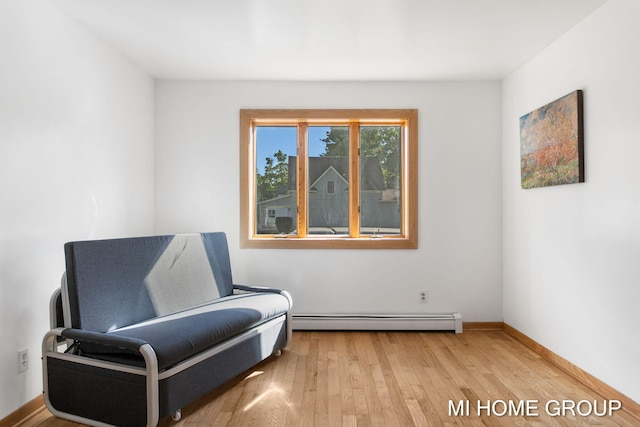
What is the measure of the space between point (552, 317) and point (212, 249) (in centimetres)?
279

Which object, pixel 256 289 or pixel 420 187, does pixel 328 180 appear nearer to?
pixel 420 187

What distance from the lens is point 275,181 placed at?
427 centimetres

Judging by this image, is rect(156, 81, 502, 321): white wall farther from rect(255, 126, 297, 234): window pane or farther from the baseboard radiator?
rect(255, 126, 297, 234): window pane

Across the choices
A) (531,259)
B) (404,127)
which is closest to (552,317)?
(531,259)

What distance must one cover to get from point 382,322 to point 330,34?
102 inches

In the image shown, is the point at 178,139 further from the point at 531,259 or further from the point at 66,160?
the point at 531,259

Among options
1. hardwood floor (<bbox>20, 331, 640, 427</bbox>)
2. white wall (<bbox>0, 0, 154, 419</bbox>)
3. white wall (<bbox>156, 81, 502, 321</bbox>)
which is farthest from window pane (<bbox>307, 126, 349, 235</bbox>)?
white wall (<bbox>0, 0, 154, 419</bbox>)

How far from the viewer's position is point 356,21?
2824 millimetres

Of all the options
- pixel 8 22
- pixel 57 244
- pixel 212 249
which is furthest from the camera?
pixel 212 249

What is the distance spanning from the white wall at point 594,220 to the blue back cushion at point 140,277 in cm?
263

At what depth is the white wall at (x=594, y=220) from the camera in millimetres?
2410

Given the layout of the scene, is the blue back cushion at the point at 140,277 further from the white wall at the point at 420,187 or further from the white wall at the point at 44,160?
the white wall at the point at 420,187

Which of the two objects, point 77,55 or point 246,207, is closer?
point 77,55

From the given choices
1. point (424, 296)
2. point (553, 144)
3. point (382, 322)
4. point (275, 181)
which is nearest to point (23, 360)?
point (275, 181)
